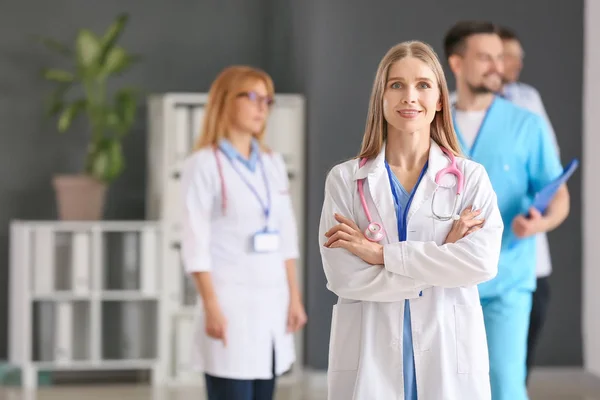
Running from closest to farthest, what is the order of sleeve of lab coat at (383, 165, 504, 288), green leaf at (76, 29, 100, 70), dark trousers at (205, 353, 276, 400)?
sleeve of lab coat at (383, 165, 504, 288), dark trousers at (205, 353, 276, 400), green leaf at (76, 29, 100, 70)

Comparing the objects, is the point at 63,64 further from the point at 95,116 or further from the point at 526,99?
the point at 526,99

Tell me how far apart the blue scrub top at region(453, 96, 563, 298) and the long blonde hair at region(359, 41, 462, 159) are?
3.15ft

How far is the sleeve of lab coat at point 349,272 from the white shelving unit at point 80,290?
3.67 metres

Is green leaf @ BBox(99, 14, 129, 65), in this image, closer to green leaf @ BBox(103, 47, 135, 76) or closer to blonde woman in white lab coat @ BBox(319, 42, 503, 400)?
green leaf @ BBox(103, 47, 135, 76)

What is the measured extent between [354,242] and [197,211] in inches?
45.4

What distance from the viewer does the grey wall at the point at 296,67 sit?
546cm

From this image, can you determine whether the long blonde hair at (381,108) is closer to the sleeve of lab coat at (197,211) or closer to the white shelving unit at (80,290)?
the sleeve of lab coat at (197,211)

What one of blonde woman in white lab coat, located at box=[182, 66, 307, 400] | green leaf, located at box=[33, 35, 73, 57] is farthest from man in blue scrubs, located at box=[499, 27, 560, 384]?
green leaf, located at box=[33, 35, 73, 57]

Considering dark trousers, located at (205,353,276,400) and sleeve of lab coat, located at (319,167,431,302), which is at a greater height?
sleeve of lab coat, located at (319,167,431,302)

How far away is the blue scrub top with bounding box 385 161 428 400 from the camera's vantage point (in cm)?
202

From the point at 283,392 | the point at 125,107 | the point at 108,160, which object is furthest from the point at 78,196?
the point at 283,392

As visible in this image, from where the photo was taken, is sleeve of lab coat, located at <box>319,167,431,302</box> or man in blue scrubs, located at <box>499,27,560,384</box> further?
man in blue scrubs, located at <box>499,27,560,384</box>

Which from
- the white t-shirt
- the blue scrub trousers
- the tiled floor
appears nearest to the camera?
the blue scrub trousers

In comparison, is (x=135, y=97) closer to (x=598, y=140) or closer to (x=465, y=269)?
(x=598, y=140)
